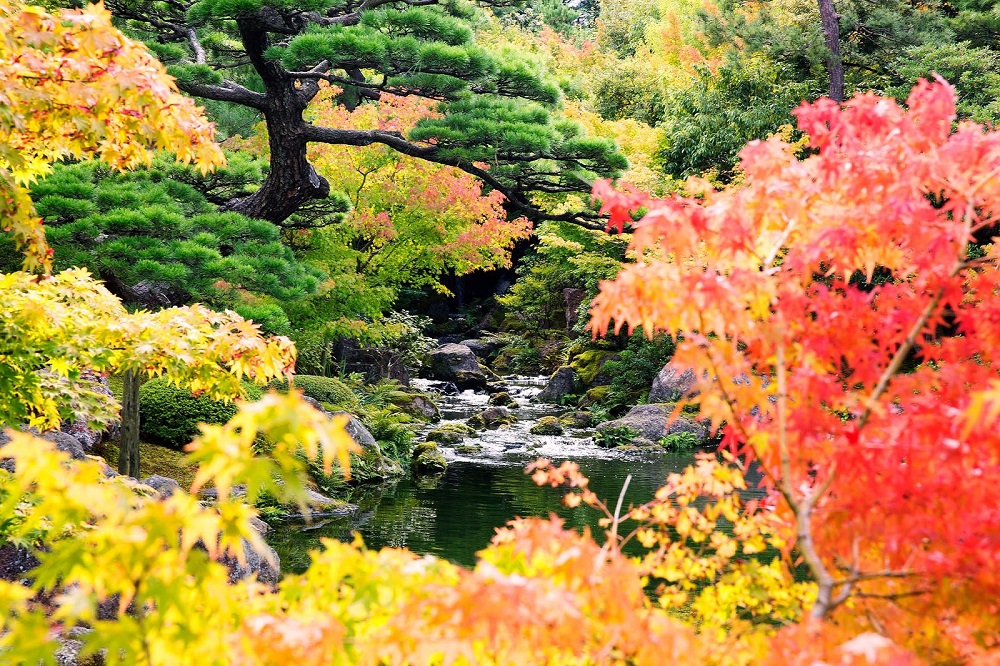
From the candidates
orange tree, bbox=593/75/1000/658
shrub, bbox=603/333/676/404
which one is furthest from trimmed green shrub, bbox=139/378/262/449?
shrub, bbox=603/333/676/404

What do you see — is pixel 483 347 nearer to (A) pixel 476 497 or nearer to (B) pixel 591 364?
(B) pixel 591 364

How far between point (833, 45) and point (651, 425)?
876 cm

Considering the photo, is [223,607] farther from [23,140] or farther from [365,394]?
[365,394]

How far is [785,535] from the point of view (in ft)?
9.89

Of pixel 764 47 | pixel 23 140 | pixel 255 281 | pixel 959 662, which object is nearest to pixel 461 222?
pixel 255 281

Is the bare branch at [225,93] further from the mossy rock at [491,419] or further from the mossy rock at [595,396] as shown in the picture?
the mossy rock at [595,396]

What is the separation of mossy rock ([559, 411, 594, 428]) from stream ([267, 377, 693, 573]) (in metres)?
0.56

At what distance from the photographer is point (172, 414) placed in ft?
32.3

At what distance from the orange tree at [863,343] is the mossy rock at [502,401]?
16.2m

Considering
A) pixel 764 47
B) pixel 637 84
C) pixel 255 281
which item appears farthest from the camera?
pixel 637 84

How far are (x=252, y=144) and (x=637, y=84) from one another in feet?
52.7

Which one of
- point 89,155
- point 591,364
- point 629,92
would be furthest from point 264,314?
point 629,92

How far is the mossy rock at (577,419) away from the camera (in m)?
17.1

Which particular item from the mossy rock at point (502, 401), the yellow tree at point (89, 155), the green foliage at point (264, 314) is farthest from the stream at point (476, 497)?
the yellow tree at point (89, 155)
